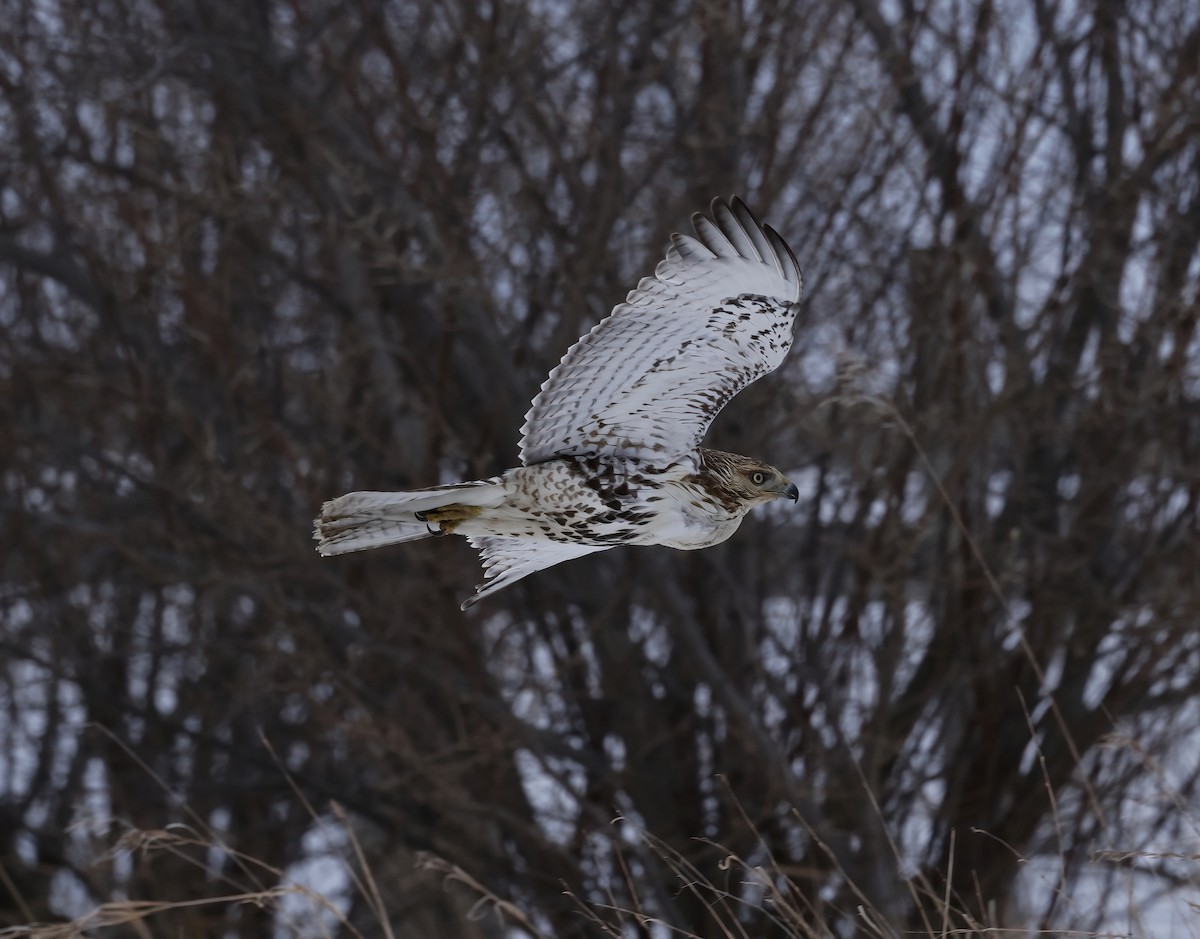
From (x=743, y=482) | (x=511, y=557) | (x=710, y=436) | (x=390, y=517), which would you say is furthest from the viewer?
(x=710, y=436)

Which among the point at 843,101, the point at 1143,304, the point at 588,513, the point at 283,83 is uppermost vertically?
the point at 283,83

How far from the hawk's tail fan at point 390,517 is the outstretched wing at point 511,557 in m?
0.35

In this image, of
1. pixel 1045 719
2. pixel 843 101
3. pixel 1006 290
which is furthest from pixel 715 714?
pixel 843 101

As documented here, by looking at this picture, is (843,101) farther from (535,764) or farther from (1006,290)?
(535,764)

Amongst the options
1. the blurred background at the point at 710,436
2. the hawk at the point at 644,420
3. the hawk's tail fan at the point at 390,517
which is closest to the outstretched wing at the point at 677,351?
the hawk at the point at 644,420

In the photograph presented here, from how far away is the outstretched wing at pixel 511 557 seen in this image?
4.05 m

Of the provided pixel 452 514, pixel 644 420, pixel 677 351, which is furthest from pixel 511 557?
pixel 677 351

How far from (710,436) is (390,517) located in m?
3.72

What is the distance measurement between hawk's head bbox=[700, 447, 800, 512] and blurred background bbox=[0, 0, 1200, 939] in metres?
2.54

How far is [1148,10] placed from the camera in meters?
7.99

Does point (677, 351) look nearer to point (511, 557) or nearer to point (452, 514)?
point (452, 514)

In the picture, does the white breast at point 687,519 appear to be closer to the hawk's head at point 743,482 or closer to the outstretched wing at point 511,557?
the hawk's head at point 743,482

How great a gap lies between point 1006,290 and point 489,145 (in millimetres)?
2679

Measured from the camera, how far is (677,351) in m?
3.65
